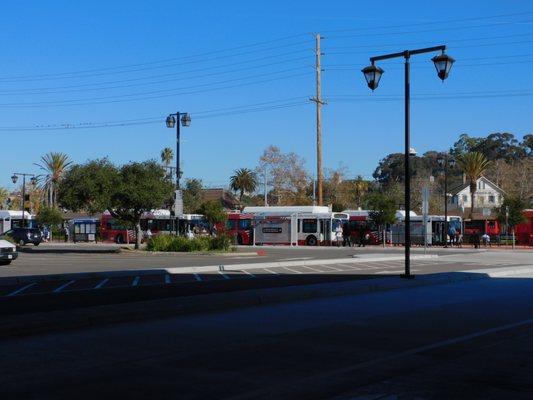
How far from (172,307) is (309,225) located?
43175 mm

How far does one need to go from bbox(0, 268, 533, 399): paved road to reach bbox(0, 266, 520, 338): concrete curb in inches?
16.1

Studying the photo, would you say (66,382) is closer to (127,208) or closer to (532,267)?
(532,267)

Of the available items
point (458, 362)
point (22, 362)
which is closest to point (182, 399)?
point (22, 362)

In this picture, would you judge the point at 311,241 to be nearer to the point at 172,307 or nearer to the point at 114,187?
the point at 114,187

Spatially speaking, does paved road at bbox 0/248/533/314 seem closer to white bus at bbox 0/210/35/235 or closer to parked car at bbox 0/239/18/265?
parked car at bbox 0/239/18/265

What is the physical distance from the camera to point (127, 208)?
43094mm

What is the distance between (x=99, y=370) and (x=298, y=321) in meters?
5.19

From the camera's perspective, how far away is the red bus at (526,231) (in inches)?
2363

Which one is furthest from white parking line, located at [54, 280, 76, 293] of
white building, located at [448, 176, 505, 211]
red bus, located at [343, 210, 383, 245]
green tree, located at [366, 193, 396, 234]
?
white building, located at [448, 176, 505, 211]

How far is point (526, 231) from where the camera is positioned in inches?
2402

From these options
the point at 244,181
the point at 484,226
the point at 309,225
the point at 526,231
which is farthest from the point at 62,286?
the point at 244,181

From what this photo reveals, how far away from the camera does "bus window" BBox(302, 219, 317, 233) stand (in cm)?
5631

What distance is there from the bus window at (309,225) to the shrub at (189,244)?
51.5 feet

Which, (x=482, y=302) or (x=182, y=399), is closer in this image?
(x=182, y=399)
